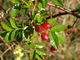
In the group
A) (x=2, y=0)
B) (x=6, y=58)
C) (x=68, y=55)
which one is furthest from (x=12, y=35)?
(x=68, y=55)

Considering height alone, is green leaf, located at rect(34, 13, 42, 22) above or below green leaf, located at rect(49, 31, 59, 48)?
above

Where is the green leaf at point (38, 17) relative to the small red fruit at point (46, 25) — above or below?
above

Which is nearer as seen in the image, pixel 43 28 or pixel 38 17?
pixel 38 17

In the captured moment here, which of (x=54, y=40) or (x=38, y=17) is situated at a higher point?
(x=38, y=17)

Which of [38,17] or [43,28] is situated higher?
[38,17]

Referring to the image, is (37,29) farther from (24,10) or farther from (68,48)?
(68,48)

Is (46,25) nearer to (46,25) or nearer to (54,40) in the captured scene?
(46,25)

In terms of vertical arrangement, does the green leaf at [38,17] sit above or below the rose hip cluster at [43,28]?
above

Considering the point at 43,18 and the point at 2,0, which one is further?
the point at 2,0

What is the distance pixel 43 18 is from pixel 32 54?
26 cm

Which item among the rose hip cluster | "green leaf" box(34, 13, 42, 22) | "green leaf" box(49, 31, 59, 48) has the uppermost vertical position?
"green leaf" box(34, 13, 42, 22)

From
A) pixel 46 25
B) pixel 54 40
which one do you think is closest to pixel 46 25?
pixel 46 25

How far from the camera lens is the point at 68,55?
4020 mm

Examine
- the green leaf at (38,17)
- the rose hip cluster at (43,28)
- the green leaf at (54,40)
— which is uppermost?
the green leaf at (38,17)
